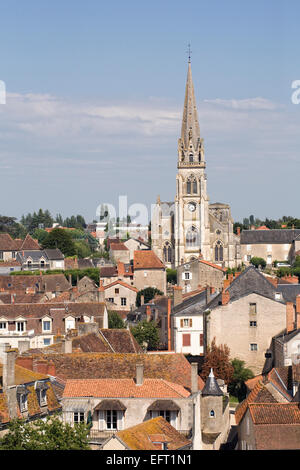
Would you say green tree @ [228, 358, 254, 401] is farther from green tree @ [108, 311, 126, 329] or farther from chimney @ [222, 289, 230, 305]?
green tree @ [108, 311, 126, 329]

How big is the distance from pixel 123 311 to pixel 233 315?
33079 mm

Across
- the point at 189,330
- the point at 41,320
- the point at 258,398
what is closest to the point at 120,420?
the point at 258,398

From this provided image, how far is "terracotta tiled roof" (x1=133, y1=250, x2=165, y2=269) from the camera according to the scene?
332ft

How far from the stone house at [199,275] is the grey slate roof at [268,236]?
144 ft

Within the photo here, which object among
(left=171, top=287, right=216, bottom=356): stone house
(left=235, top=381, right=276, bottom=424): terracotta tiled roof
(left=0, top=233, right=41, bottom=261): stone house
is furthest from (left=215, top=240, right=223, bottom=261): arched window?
(left=235, top=381, right=276, bottom=424): terracotta tiled roof

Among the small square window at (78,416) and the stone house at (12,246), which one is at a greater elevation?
the stone house at (12,246)

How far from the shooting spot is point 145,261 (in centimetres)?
10238

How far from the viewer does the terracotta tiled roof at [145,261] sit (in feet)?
332

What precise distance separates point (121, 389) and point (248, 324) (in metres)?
20.1

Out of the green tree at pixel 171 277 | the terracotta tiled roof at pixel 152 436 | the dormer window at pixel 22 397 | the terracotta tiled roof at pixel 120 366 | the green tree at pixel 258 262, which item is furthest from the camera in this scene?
the green tree at pixel 258 262

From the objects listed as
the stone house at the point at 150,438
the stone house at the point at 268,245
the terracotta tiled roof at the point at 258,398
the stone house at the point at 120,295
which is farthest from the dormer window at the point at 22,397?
the stone house at the point at 268,245

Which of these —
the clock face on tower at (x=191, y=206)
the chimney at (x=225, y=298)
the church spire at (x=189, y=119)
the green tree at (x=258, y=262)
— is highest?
the church spire at (x=189, y=119)

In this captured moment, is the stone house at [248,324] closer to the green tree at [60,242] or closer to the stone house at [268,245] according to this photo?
the stone house at [268,245]
